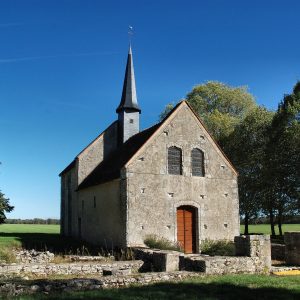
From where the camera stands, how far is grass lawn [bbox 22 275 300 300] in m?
9.80

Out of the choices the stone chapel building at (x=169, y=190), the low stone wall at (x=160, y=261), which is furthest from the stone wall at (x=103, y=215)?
the low stone wall at (x=160, y=261)

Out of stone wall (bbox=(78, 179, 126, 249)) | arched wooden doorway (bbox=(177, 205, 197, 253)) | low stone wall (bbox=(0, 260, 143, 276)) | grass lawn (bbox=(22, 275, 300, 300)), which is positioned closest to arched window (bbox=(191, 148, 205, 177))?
arched wooden doorway (bbox=(177, 205, 197, 253))

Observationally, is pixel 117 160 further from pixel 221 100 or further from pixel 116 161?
pixel 221 100

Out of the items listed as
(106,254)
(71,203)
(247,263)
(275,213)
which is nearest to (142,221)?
(106,254)

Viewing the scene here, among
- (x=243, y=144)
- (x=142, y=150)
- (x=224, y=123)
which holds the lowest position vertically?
(x=142, y=150)

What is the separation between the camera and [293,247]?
1786 cm

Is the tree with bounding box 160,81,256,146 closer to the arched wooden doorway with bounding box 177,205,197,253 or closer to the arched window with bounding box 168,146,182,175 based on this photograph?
the arched window with bounding box 168,146,182,175

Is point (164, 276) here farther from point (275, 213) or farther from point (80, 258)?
point (275, 213)

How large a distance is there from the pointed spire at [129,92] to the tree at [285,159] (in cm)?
1160

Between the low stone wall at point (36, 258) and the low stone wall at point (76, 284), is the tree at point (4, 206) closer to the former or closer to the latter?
the low stone wall at point (36, 258)

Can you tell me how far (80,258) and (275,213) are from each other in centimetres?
2328

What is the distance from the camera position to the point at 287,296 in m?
10.4

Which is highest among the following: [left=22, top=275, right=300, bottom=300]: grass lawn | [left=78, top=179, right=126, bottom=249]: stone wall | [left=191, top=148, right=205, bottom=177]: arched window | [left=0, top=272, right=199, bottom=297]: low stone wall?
[left=191, top=148, right=205, bottom=177]: arched window

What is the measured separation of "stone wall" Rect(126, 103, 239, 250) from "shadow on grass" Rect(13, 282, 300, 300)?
956 cm
